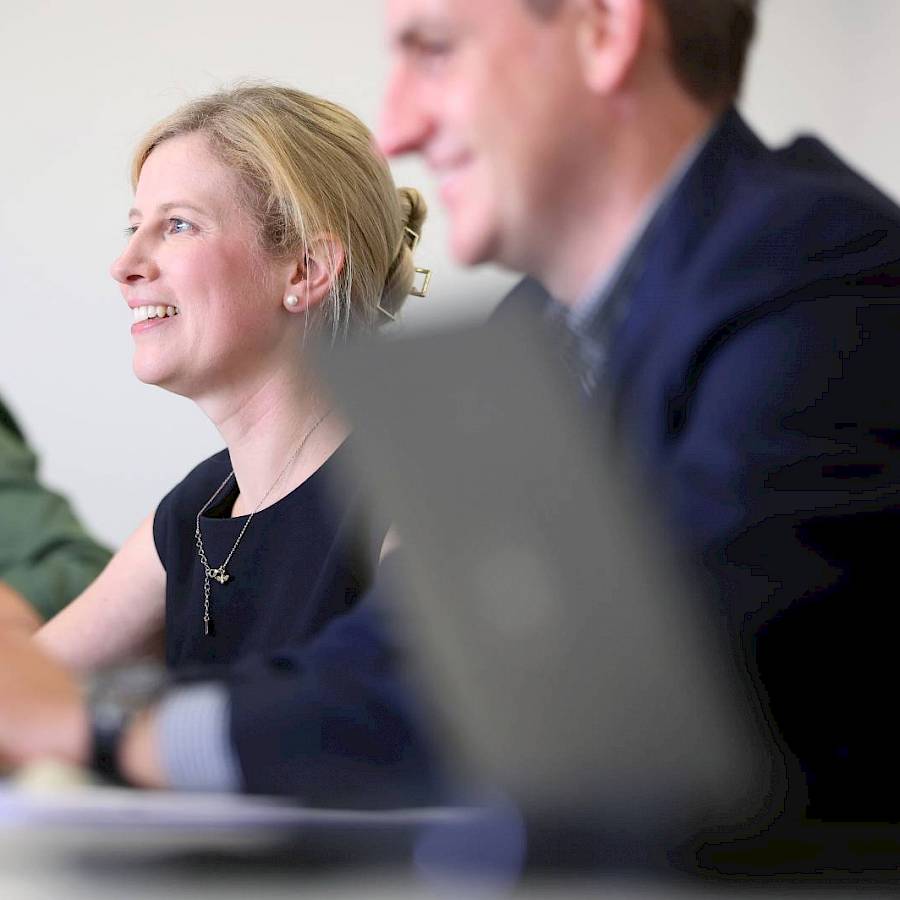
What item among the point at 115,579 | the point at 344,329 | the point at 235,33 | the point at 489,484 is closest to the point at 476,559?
the point at 489,484

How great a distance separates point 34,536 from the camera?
1019 millimetres

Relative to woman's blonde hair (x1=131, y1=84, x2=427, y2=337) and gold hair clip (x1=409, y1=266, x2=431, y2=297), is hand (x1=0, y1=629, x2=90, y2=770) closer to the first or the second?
woman's blonde hair (x1=131, y1=84, x2=427, y2=337)

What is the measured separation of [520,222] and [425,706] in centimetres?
25

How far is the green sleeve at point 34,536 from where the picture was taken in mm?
990

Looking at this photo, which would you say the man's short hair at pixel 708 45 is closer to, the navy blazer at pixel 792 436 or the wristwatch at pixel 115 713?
the navy blazer at pixel 792 436

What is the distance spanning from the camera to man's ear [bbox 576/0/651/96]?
598mm

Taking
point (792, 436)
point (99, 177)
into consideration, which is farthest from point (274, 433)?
point (99, 177)

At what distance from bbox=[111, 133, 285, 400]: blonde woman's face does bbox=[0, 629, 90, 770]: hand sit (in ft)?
2.16

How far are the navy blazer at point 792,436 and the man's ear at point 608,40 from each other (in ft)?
0.26

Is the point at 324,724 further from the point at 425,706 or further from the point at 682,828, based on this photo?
the point at 682,828

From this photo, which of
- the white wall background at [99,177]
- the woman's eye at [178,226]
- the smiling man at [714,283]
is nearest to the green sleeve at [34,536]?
the woman's eye at [178,226]

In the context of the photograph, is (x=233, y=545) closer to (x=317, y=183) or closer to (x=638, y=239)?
(x=317, y=183)

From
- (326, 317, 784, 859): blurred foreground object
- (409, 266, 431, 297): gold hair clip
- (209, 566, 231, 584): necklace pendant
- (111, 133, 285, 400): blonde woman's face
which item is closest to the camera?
(326, 317, 784, 859): blurred foreground object

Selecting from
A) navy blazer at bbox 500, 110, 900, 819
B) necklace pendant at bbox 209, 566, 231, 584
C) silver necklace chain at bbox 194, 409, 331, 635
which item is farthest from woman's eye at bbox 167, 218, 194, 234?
navy blazer at bbox 500, 110, 900, 819
